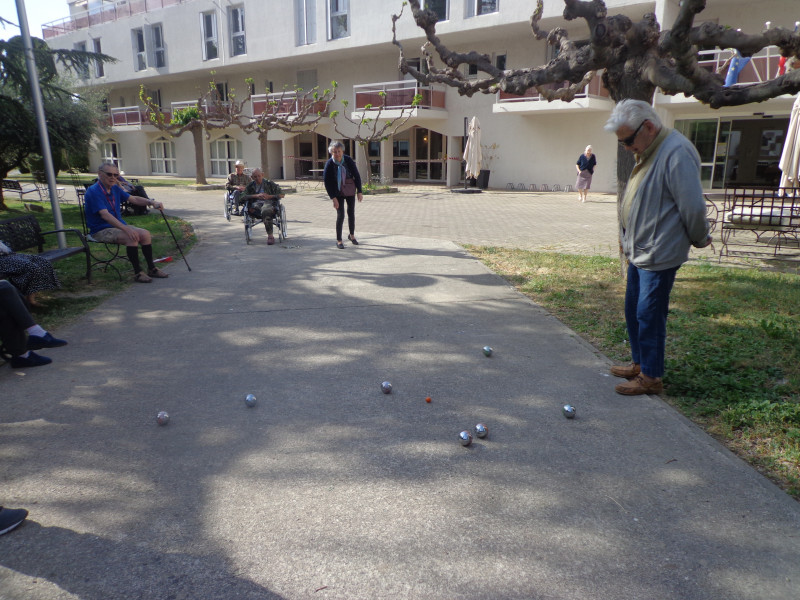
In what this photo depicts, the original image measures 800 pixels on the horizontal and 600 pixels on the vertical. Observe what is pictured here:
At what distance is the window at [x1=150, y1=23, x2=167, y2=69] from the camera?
121ft

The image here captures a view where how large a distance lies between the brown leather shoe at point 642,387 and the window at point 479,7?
23700 mm

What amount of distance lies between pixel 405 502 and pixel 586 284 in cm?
540

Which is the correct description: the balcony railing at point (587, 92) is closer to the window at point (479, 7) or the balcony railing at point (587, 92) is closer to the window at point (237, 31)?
the window at point (479, 7)

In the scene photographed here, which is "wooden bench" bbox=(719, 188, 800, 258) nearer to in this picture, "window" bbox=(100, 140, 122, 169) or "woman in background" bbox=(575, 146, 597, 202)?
"woman in background" bbox=(575, 146, 597, 202)

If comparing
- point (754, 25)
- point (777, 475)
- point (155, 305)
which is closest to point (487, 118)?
point (754, 25)

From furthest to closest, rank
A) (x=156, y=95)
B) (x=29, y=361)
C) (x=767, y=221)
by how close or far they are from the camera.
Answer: (x=156, y=95)
(x=767, y=221)
(x=29, y=361)

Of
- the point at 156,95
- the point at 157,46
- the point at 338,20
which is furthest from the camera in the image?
the point at 156,95

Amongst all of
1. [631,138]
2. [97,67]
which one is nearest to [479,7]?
[631,138]

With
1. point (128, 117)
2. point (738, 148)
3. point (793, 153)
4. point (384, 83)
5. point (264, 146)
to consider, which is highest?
point (384, 83)

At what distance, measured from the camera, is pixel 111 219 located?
769cm

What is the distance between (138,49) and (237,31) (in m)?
9.70

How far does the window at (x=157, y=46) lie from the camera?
37000 millimetres

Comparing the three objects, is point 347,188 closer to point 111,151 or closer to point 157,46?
point 157,46

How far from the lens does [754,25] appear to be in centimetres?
2017
